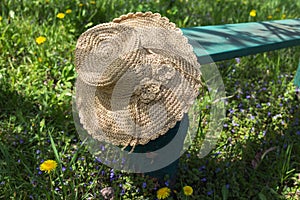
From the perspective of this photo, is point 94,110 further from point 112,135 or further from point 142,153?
point 142,153

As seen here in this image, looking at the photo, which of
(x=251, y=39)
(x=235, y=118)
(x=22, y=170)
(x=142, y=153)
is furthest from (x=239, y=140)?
(x=22, y=170)

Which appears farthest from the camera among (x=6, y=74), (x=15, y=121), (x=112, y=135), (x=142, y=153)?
(x=6, y=74)

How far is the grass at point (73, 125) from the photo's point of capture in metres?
2.00

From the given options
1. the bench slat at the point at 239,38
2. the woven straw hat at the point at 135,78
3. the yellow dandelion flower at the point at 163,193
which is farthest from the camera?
the bench slat at the point at 239,38

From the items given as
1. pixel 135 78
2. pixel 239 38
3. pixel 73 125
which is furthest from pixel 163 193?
pixel 239 38

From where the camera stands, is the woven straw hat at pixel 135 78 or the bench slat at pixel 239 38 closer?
the woven straw hat at pixel 135 78

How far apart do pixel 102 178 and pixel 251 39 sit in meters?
1.07

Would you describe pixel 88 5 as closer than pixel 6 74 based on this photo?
No

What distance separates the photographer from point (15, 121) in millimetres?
2330

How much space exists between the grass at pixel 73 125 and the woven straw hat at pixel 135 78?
0.45 metres

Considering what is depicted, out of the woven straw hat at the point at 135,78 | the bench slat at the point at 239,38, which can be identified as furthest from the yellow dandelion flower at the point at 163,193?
the bench slat at the point at 239,38

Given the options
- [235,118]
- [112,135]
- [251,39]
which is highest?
[251,39]

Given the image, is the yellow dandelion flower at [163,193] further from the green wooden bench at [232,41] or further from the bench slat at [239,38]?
the bench slat at [239,38]

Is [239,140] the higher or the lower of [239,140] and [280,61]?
the lower
